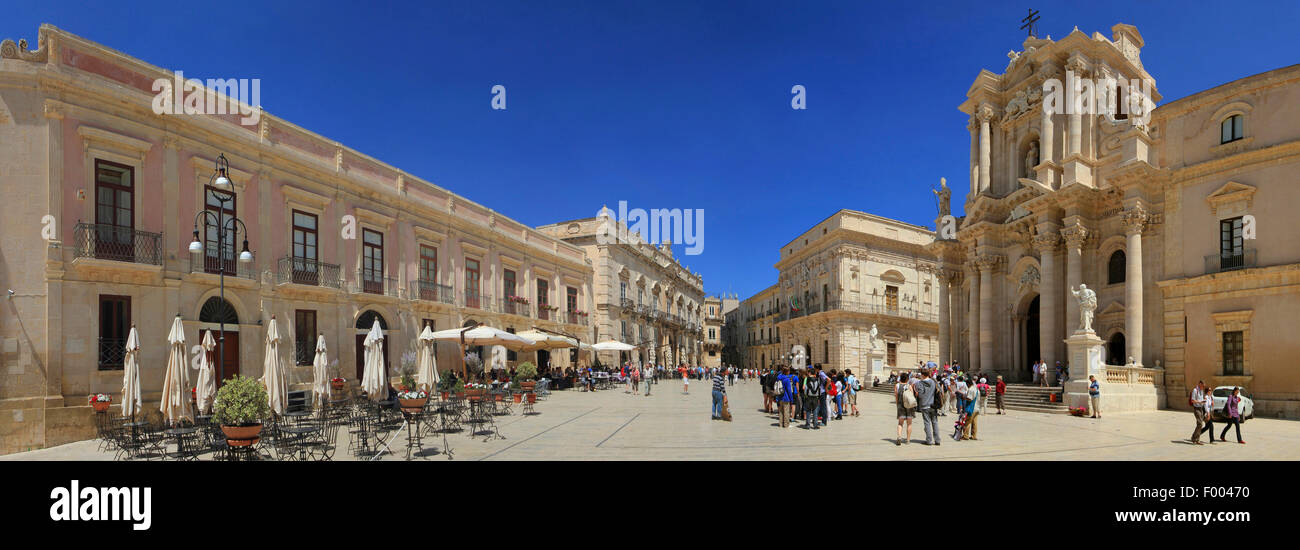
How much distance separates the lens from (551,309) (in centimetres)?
3356

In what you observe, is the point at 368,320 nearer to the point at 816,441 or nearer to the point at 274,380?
the point at 274,380

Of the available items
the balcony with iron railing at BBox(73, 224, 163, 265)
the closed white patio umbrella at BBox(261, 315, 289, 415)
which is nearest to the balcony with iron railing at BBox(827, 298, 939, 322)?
the closed white patio umbrella at BBox(261, 315, 289, 415)

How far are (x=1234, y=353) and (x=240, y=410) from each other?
81.7ft

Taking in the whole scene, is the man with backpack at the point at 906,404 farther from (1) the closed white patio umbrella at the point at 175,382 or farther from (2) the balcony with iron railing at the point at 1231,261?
(2) the balcony with iron railing at the point at 1231,261

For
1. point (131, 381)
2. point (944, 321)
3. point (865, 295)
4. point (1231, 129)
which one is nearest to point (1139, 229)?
point (1231, 129)

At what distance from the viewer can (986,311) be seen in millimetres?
25312

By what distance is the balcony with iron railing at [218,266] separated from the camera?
50.1ft

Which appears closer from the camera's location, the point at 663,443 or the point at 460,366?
the point at 663,443

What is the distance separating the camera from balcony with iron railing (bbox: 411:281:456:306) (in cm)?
2348

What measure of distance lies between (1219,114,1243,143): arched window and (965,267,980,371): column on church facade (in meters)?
9.40

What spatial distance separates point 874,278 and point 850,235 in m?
3.43

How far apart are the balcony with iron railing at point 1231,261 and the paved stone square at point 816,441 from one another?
178 inches
